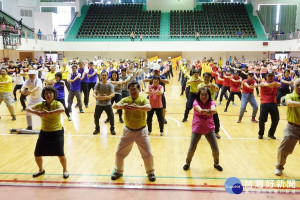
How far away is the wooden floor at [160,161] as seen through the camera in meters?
4.77

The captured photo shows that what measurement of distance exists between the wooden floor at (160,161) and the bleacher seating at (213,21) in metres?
22.4

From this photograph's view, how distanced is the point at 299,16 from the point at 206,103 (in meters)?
31.7

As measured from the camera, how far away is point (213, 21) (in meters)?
32.2

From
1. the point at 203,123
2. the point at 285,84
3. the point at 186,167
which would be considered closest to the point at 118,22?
the point at 285,84

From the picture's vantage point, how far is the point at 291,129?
191 inches

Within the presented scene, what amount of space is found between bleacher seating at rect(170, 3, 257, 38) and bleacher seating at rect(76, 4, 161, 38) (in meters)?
2.52

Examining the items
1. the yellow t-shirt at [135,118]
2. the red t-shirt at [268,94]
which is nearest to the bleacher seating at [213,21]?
the red t-shirt at [268,94]

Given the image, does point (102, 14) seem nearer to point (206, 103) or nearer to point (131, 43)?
point (131, 43)

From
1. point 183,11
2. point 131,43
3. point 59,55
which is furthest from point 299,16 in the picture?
point 59,55

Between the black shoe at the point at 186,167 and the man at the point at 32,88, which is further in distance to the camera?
the man at the point at 32,88

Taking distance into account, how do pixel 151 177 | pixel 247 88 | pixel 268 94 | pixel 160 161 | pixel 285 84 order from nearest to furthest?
pixel 151 177 → pixel 160 161 → pixel 268 94 → pixel 247 88 → pixel 285 84

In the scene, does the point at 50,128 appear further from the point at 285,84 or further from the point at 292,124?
the point at 285,84

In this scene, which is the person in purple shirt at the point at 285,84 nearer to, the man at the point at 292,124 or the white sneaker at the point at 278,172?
the man at the point at 292,124

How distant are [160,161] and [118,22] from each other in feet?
96.6
